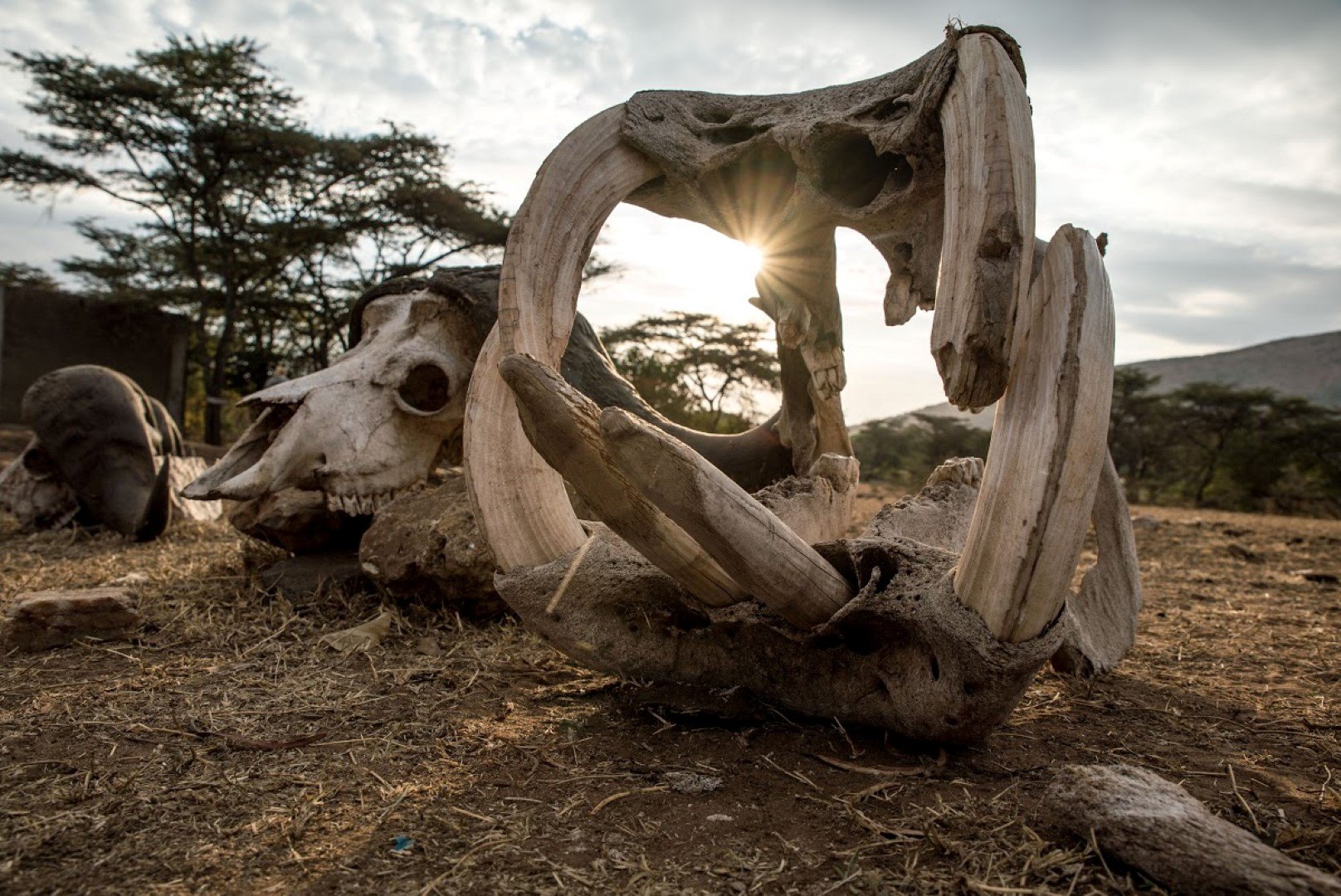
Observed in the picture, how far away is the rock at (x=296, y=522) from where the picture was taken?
3895 mm

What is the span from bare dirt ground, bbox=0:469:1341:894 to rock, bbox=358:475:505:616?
0.61 ft

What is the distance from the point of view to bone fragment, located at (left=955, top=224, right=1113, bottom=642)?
5.35 ft

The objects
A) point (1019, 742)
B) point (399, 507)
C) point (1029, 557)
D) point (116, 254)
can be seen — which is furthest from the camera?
point (116, 254)

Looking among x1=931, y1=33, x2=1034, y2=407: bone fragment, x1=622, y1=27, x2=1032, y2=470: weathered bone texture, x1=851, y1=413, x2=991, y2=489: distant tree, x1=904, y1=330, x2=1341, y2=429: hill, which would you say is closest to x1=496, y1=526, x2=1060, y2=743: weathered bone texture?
x1=931, y1=33, x2=1034, y2=407: bone fragment

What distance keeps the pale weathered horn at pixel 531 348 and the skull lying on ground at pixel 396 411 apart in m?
1.11

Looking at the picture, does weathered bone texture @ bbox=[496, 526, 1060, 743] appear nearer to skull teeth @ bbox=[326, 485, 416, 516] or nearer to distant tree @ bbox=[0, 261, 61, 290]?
skull teeth @ bbox=[326, 485, 416, 516]

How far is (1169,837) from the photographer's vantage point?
1404mm

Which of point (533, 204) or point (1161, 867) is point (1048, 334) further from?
point (533, 204)

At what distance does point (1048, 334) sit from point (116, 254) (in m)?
22.4

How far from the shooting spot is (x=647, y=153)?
2520mm

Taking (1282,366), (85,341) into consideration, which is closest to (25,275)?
(85,341)

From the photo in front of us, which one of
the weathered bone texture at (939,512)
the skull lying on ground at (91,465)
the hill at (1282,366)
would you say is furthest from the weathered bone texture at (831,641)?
the hill at (1282,366)

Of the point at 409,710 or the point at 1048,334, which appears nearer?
the point at 1048,334

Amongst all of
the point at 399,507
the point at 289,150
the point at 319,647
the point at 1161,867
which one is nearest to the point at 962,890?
the point at 1161,867
